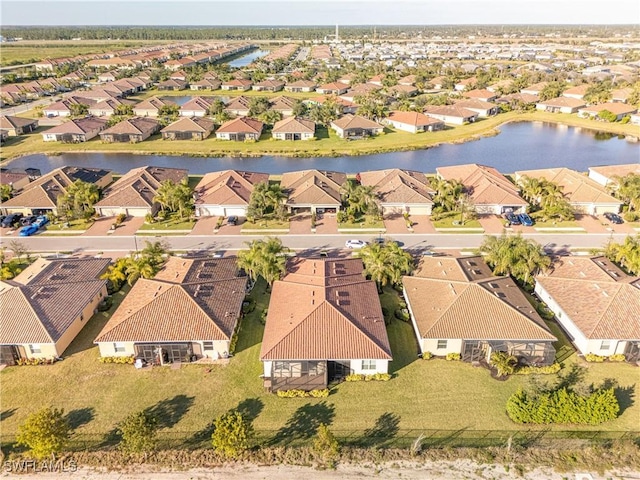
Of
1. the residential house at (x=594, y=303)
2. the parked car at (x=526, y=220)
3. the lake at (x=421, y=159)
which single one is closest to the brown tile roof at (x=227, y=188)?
the lake at (x=421, y=159)

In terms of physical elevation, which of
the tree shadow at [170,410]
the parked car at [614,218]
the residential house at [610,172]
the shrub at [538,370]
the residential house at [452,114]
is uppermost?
the residential house at [452,114]

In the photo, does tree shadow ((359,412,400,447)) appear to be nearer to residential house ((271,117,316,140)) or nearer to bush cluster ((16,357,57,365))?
bush cluster ((16,357,57,365))

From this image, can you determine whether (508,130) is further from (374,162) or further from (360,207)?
(360,207)

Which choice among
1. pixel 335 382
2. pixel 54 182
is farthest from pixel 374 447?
pixel 54 182

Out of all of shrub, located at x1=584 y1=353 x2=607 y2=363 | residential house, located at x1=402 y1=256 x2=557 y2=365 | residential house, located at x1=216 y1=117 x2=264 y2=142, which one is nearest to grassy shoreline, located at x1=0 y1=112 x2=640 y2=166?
residential house, located at x1=216 y1=117 x2=264 y2=142

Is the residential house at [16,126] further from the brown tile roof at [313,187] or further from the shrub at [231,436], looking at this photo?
the shrub at [231,436]

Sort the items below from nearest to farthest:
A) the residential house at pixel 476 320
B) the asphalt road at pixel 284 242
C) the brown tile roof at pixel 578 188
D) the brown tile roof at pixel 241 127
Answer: the residential house at pixel 476 320, the asphalt road at pixel 284 242, the brown tile roof at pixel 578 188, the brown tile roof at pixel 241 127
